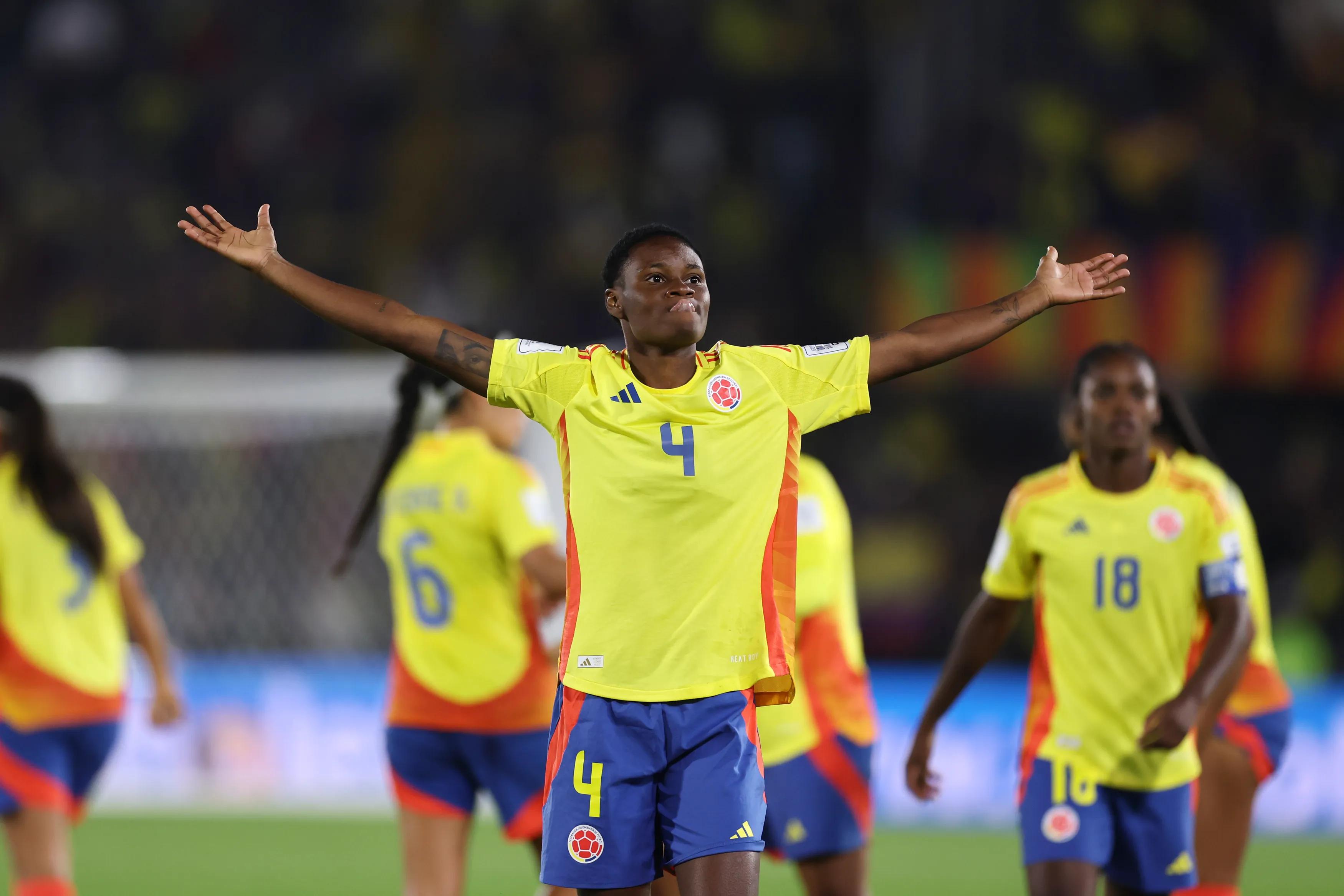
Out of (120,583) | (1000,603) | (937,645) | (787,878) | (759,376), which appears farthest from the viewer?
(937,645)

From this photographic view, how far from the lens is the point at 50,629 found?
20.0ft

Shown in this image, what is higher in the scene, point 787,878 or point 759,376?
point 759,376

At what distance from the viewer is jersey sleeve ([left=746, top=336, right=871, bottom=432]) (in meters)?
3.96

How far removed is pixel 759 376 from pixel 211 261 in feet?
42.0

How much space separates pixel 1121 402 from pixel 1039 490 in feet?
1.25

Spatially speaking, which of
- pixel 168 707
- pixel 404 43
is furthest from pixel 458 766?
pixel 404 43

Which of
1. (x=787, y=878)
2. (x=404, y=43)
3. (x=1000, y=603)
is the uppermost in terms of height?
(x=404, y=43)

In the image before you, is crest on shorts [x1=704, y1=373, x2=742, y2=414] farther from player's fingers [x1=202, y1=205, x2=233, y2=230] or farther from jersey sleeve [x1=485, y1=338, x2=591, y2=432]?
player's fingers [x1=202, y1=205, x2=233, y2=230]

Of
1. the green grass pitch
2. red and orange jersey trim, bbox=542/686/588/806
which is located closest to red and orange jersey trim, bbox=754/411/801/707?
red and orange jersey trim, bbox=542/686/588/806

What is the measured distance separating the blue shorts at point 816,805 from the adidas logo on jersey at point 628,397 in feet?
6.30

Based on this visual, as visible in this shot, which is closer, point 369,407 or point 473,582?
point 473,582

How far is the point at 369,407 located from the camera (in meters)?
11.9

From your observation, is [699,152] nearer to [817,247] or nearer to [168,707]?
[817,247]

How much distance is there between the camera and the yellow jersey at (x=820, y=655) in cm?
541
